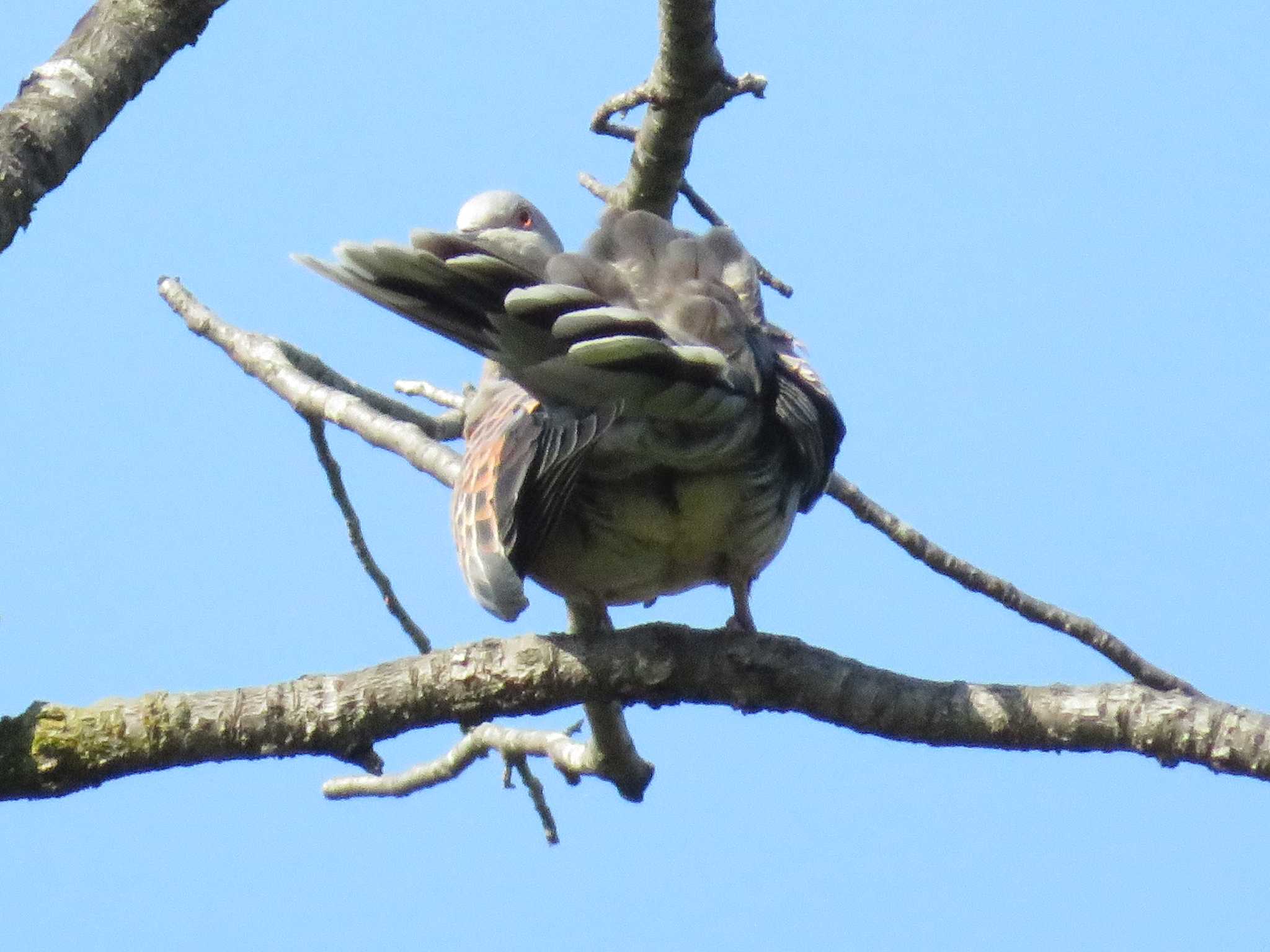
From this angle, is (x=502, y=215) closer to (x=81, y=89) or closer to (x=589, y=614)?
(x=589, y=614)

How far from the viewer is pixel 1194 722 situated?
3.00 m

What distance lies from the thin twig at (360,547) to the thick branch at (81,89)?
4.62ft

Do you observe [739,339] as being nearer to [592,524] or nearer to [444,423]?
[592,524]

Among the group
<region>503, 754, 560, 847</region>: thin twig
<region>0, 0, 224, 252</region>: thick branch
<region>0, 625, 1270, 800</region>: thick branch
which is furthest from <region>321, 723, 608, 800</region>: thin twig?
<region>0, 0, 224, 252</region>: thick branch

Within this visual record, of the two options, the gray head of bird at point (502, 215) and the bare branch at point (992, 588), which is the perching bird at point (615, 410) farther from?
the gray head of bird at point (502, 215)

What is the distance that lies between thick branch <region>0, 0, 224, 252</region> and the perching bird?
1.90 feet

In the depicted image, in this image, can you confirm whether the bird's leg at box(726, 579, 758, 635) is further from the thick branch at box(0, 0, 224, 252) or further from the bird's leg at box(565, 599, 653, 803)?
the thick branch at box(0, 0, 224, 252)

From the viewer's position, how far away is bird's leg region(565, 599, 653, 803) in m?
4.29

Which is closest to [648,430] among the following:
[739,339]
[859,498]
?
[739,339]

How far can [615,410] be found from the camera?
3.70 m

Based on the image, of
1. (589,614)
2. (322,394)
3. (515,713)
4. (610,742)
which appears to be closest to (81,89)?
(322,394)

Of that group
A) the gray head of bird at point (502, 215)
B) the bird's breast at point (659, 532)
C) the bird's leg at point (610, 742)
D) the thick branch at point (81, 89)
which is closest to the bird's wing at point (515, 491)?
the bird's breast at point (659, 532)

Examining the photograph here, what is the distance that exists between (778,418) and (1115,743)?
1.33 metres

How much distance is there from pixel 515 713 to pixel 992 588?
155 cm
